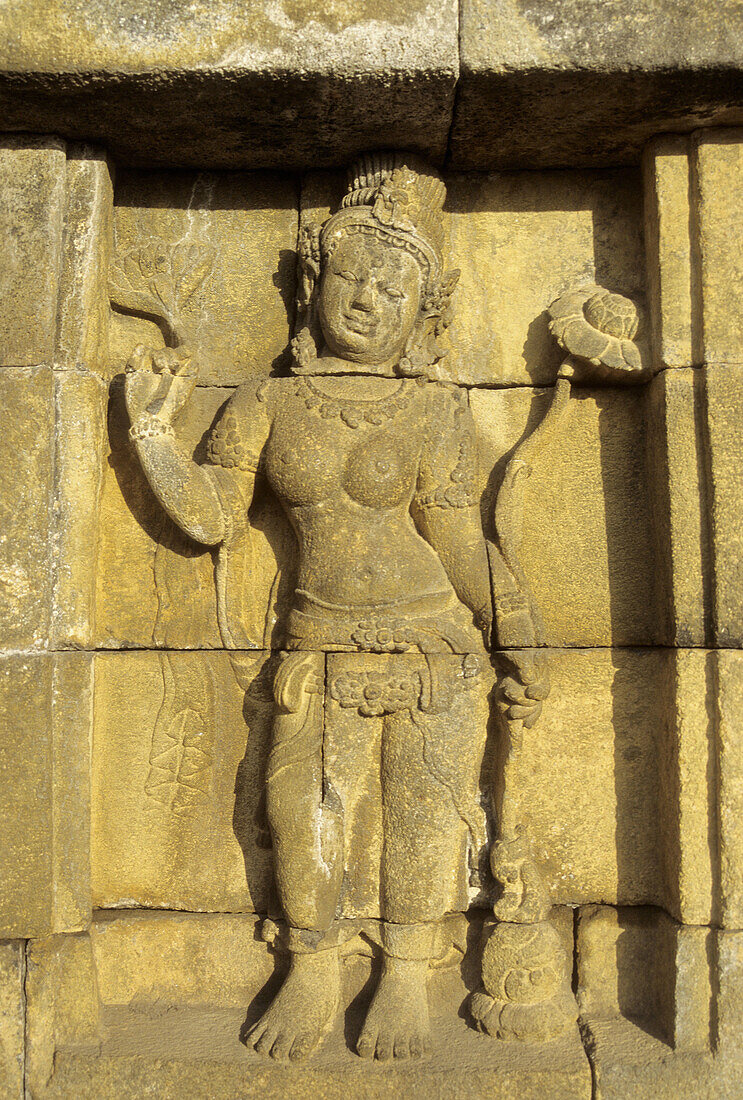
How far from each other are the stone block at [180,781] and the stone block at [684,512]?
1.66m

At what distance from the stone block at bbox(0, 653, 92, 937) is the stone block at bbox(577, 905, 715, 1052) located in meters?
1.98

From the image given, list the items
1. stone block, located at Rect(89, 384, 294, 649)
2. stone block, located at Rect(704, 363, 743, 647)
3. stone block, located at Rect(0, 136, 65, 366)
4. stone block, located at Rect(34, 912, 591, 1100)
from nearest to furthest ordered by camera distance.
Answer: stone block, located at Rect(34, 912, 591, 1100) → stone block, located at Rect(704, 363, 743, 647) → stone block, located at Rect(0, 136, 65, 366) → stone block, located at Rect(89, 384, 294, 649)

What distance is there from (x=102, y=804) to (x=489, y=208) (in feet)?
9.79

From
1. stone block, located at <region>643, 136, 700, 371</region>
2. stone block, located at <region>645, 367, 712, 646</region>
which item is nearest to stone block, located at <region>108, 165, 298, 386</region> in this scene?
stone block, located at <region>643, 136, 700, 371</region>

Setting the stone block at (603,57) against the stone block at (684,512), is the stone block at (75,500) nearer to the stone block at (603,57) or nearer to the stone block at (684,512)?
the stone block at (603,57)

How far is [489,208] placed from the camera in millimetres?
3930

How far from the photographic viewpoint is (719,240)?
11.3 ft

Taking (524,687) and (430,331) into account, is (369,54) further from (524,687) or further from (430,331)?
(524,687)

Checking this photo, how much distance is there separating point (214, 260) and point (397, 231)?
2.87ft

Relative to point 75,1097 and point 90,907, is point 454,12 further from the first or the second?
point 75,1097

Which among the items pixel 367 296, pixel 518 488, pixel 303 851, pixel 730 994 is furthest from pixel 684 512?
pixel 303 851

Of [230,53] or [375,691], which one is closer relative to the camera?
[230,53]

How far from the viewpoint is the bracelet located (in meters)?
3.46

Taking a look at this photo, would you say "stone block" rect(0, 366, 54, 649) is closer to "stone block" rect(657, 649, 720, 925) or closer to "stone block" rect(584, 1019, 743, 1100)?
"stone block" rect(657, 649, 720, 925)
